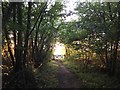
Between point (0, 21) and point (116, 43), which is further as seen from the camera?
point (116, 43)

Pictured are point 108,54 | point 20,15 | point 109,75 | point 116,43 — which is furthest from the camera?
point 108,54

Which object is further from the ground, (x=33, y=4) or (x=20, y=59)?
(x=33, y=4)

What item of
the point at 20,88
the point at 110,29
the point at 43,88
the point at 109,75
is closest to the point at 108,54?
the point at 109,75

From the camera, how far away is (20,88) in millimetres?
14367

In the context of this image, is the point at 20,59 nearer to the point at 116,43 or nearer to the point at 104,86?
the point at 104,86

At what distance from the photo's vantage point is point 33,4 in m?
16.8

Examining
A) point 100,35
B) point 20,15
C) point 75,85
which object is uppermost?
point 20,15

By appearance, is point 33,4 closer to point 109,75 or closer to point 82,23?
point 82,23

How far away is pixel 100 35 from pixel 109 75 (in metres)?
3.26

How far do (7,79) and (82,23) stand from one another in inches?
331

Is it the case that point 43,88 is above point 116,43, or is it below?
below

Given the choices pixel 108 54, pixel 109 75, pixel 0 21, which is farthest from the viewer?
pixel 108 54

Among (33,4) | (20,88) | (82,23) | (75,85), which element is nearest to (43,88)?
(20,88)

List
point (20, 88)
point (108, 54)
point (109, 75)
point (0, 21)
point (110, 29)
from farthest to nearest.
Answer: point (108, 54)
point (109, 75)
point (110, 29)
point (20, 88)
point (0, 21)
